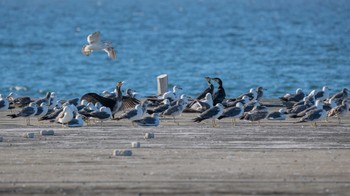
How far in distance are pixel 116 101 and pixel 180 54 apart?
4519 cm

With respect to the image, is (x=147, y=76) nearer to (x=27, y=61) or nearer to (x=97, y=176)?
(x=27, y=61)

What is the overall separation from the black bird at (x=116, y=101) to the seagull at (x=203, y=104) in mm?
1430

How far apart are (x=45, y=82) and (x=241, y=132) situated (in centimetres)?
2940

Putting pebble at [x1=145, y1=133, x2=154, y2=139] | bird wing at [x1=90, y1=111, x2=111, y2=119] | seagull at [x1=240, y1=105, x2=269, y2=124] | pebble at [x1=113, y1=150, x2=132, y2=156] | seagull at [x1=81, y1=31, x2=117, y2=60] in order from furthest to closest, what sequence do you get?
seagull at [x1=81, y1=31, x2=117, y2=60], bird wing at [x1=90, y1=111, x2=111, y2=119], seagull at [x1=240, y1=105, x2=269, y2=124], pebble at [x1=145, y1=133, x2=154, y2=139], pebble at [x1=113, y1=150, x2=132, y2=156]

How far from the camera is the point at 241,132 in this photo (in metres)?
21.7

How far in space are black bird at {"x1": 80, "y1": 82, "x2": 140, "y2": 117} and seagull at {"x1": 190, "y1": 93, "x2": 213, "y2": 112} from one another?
4.69 feet

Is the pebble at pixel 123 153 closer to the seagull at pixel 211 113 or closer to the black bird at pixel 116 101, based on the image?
the seagull at pixel 211 113

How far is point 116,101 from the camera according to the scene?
26.2 m

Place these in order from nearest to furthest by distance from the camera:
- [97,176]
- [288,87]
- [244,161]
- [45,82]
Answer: [97,176], [244,161], [288,87], [45,82]

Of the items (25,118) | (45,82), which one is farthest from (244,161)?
(45,82)

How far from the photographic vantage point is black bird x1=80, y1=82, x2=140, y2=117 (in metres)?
26.0

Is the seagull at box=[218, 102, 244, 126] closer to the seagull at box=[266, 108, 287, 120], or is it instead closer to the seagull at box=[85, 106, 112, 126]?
the seagull at box=[266, 108, 287, 120]

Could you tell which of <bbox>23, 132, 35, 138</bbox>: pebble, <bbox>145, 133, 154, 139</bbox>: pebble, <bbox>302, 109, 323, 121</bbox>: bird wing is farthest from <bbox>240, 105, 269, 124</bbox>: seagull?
<bbox>23, 132, 35, 138</bbox>: pebble

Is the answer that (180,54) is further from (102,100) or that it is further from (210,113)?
(210,113)
